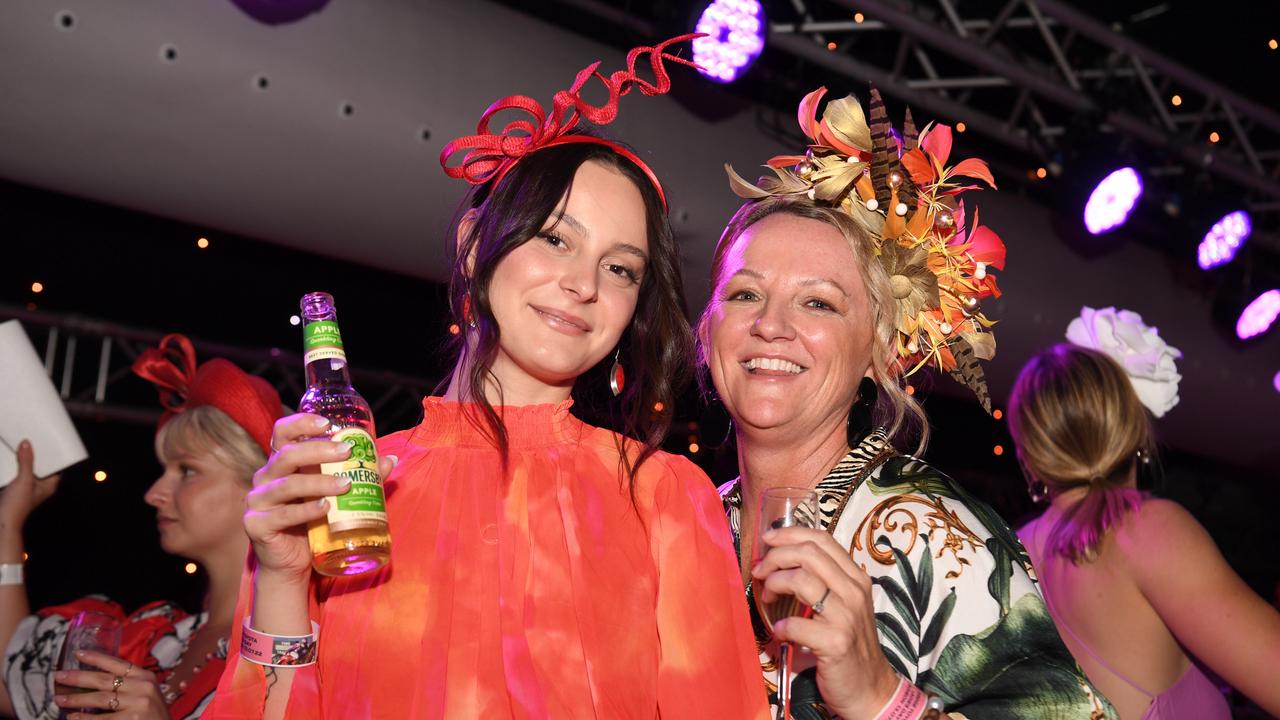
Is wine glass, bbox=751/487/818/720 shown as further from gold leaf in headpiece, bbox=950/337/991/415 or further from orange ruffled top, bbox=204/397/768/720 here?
gold leaf in headpiece, bbox=950/337/991/415

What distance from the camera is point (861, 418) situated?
2607mm

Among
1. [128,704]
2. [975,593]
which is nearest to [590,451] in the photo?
[975,593]

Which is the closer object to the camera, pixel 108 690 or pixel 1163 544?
pixel 108 690

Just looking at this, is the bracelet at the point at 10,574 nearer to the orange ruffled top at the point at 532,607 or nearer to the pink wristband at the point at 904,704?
the orange ruffled top at the point at 532,607

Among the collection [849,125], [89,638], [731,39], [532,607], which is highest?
[731,39]

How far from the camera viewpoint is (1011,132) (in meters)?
6.21

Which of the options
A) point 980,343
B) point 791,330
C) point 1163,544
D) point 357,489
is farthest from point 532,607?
point 1163,544

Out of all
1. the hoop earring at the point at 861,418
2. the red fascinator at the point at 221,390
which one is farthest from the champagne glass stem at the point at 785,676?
the red fascinator at the point at 221,390

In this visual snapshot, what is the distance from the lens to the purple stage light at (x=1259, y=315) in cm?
751

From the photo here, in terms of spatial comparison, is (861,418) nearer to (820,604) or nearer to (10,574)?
(820,604)

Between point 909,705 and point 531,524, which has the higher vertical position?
point 531,524

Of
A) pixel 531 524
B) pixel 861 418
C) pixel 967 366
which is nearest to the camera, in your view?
pixel 531 524

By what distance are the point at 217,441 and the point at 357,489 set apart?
219 cm

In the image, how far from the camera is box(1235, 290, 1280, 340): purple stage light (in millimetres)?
7512
